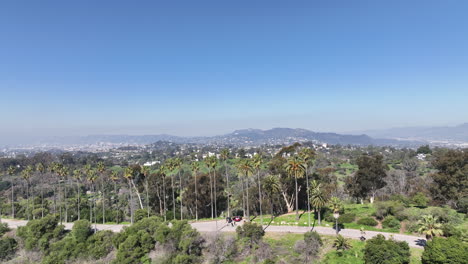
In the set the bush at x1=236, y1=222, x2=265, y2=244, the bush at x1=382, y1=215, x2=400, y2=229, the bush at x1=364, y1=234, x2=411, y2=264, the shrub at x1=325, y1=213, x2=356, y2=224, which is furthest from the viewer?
the shrub at x1=325, y1=213, x2=356, y2=224

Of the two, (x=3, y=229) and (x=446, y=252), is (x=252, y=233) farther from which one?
(x=3, y=229)

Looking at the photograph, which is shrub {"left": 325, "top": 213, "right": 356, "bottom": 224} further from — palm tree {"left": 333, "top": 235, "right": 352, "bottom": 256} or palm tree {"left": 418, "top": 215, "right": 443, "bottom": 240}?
palm tree {"left": 418, "top": 215, "right": 443, "bottom": 240}

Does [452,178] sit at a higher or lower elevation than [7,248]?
higher

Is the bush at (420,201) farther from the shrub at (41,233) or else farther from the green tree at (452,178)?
the shrub at (41,233)

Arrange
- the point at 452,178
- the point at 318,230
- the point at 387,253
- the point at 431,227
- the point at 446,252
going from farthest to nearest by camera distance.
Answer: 1. the point at 452,178
2. the point at 318,230
3. the point at 431,227
4. the point at 387,253
5. the point at 446,252

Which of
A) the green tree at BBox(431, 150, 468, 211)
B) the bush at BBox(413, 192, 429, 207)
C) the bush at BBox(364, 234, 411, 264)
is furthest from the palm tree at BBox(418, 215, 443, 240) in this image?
the green tree at BBox(431, 150, 468, 211)

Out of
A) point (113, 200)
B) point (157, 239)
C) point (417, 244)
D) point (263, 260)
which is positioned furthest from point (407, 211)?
point (113, 200)

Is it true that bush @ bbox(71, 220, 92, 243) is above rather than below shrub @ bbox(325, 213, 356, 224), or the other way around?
below

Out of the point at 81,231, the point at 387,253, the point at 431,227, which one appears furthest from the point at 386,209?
the point at 81,231
